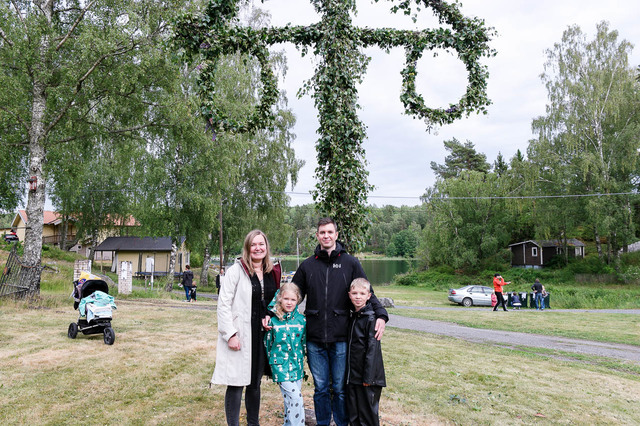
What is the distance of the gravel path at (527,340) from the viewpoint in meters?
8.51

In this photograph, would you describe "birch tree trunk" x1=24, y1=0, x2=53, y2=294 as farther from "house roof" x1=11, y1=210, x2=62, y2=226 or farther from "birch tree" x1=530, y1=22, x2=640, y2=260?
"house roof" x1=11, y1=210, x2=62, y2=226

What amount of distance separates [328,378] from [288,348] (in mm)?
468

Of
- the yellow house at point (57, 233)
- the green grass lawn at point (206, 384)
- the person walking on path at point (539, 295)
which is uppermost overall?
the yellow house at point (57, 233)

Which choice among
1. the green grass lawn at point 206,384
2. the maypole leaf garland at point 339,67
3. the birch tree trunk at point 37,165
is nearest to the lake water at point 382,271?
the birch tree trunk at point 37,165

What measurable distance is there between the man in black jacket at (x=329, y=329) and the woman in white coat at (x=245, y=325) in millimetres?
341

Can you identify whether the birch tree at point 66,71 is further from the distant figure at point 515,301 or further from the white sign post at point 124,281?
the distant figure at point 515,301

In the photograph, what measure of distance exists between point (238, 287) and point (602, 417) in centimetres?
392

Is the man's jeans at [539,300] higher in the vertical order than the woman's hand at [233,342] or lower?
lower

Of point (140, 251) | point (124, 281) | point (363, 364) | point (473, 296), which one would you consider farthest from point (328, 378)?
point (140, 251)

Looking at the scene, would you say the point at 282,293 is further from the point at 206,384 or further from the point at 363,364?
the point at 206,384

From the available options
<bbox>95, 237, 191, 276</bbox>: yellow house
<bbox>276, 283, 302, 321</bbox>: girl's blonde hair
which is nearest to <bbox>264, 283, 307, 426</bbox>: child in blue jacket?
<bbox>276, 283, 302, 321</bbox>: girl's blonde hair

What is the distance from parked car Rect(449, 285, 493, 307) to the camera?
856 inches

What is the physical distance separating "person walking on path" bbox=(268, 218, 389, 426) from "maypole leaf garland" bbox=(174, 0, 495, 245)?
743mm

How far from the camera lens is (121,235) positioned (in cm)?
4066
